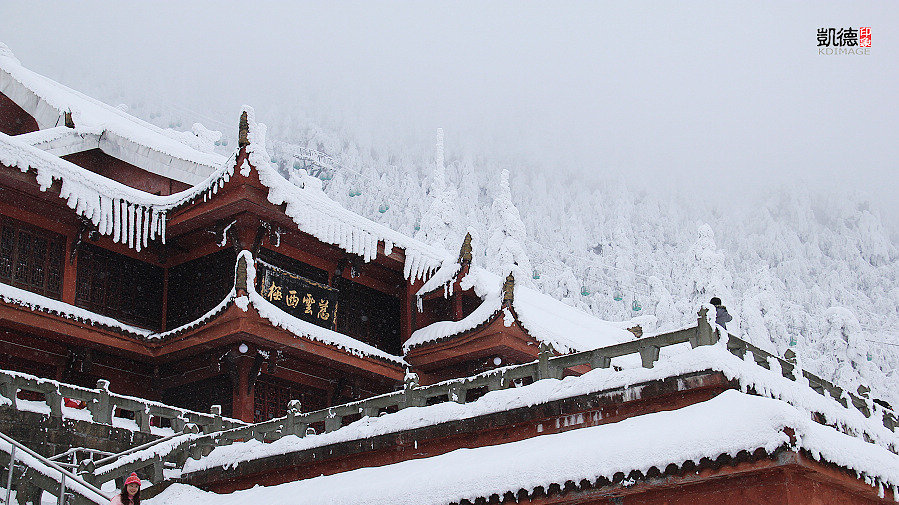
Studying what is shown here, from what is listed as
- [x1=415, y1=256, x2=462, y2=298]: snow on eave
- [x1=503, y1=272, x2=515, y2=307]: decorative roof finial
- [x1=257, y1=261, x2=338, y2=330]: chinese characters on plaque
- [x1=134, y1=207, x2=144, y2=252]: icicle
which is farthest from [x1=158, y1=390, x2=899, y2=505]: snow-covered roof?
[x1=415, y1=256, x2=462, y2=298]: snow on eave

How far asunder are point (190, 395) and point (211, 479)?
19.7 feet

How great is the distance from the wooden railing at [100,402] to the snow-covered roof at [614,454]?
3.51 metres

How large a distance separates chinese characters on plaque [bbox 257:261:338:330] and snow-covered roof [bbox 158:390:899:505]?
7.84 metres

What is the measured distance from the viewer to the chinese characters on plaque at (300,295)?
66.4 ft

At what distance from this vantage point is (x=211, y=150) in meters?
30.1

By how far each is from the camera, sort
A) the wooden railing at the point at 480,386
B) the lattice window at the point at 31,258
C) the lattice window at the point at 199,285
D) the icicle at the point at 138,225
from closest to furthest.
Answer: the wooden railing at the point at 480,386 < the lattice window at the point at 31,258 < the icicle at the point at 138,225 < the lattice window at the point at 199,285

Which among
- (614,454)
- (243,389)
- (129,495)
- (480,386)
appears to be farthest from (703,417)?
(243,389)

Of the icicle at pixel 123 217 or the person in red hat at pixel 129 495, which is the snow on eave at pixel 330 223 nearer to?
the icicle at pixel 123 217

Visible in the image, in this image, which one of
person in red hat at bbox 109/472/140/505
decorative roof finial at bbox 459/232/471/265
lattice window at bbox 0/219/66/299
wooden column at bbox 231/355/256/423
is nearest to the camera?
person in red hat at bbox 109/472/140/505

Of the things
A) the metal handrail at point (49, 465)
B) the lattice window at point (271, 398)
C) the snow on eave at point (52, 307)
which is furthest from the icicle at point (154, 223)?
the metal handrail at point (49, 465)

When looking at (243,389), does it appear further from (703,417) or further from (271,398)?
(703,417)

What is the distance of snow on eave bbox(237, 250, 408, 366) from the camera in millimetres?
18609

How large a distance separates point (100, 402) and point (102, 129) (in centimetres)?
948

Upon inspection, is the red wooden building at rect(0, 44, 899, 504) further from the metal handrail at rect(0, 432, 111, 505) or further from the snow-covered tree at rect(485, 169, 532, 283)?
the snow-covered tree at rect(485, 169, 532, 283)
